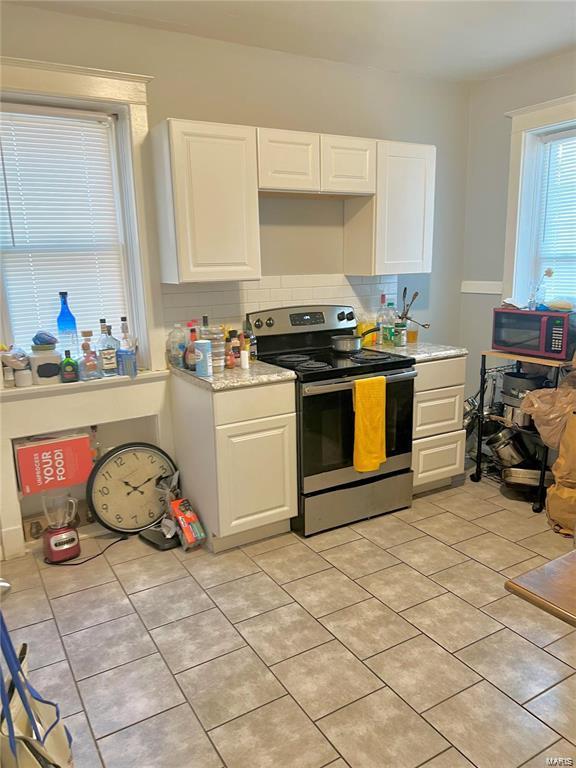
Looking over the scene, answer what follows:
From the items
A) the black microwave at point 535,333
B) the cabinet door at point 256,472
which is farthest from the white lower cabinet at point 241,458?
the black microwave at point 535,333

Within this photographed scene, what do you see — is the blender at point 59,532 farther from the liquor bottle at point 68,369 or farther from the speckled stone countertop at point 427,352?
the speckled stone countertop at point 427,352

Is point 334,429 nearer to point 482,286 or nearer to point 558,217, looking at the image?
point 482,286

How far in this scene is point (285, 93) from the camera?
3244 mm

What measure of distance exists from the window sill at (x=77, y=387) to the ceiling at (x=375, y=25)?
175 centimetres

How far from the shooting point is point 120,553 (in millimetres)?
2818

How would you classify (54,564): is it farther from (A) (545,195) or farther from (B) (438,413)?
(A) (545,195)

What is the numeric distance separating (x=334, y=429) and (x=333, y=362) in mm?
387

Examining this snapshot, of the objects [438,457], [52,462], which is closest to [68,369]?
[52,462]

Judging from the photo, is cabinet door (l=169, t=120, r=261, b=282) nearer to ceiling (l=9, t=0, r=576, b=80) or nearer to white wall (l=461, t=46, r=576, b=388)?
ceiling (l=9, t=0, r=576, b=80)

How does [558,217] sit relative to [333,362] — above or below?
above

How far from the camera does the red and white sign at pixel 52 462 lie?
107 inches

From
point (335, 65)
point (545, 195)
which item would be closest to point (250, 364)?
point (335, 65)

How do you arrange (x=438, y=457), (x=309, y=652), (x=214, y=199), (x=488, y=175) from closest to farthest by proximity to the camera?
(x=309, y=652) → (x=214, y=199) → (x=438, y=457) → (x=488, y=175)

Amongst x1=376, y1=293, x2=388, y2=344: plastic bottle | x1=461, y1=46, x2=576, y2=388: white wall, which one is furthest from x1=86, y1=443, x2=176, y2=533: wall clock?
x1=461, y1=46, x2=576, y2=388: white wall
